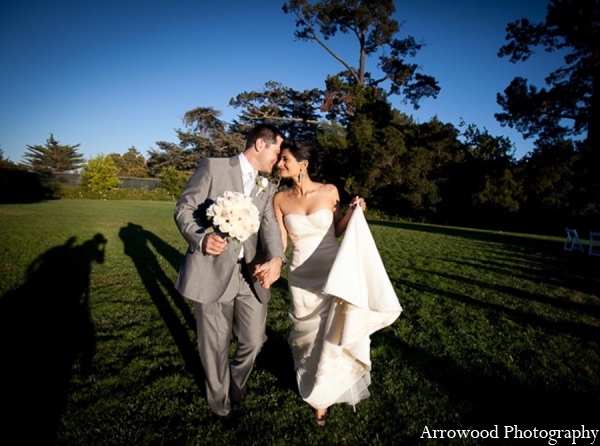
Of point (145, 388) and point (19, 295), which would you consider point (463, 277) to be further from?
point (19, 295)

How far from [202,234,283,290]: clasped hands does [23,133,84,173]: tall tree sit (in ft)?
287

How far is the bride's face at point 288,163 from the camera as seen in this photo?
3.24 metres

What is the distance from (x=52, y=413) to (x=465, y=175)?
30.1 m

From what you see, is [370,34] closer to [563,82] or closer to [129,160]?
[563,82]

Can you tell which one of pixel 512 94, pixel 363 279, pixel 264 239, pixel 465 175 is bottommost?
pixel 363 279

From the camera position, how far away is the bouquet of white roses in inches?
87.2

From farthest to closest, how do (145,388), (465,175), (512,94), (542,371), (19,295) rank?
(465,175), (512,94), (19,295), (542,371), (145,388)

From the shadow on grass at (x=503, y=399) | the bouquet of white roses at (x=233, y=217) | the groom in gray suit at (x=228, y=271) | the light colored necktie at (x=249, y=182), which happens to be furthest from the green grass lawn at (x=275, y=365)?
the light colored necktie at (x=249, y=182)

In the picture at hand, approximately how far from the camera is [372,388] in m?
3.25

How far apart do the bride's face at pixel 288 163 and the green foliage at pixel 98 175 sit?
4361 centimetres

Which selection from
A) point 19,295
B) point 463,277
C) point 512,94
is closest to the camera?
point 19,295

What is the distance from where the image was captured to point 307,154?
11.0 feet

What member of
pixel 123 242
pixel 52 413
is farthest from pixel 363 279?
pixel 123 242

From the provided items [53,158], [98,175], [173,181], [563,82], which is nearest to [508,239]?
[563,82]
